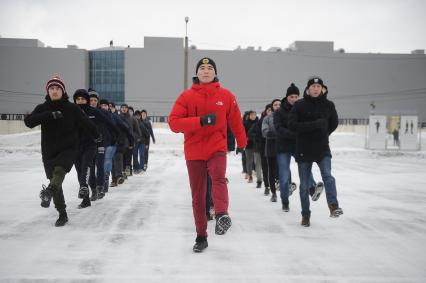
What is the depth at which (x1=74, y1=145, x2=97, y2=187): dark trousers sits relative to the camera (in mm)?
6125

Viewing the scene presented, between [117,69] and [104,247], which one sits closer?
[104,247]

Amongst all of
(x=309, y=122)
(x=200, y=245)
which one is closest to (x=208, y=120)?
(x=200, y=245)

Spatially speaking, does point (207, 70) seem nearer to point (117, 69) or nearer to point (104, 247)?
point (104, 247)

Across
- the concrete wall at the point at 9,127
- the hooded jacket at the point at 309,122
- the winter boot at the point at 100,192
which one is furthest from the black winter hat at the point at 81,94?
the concrete wall at the point at 9,127

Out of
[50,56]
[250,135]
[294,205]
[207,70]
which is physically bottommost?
[294,205]

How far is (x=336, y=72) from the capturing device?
69938 mm

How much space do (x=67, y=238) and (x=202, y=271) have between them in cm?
186

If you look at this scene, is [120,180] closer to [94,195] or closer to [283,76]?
[94,195]

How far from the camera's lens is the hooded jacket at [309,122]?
16.4ft

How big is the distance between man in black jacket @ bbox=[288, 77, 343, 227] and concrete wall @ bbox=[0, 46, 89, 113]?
67.5 metres

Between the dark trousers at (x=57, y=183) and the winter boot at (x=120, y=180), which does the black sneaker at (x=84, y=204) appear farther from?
the winter boot at (x=120, y=180)

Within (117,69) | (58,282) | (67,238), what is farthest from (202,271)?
(117,69)

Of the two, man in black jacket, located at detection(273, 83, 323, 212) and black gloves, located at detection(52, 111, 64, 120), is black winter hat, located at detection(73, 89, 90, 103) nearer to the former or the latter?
black gloves, located at detection(52, 111, 64, 120)

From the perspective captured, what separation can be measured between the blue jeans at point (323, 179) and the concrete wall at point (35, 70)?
67579 mm
